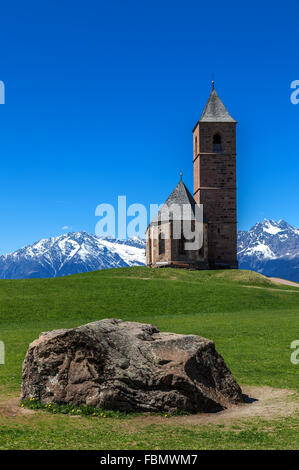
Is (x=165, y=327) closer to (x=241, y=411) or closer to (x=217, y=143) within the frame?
(x=241, y=411)

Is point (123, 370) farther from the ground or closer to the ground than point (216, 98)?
closer to the ground

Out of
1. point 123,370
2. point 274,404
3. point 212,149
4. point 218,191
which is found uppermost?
point 212,149

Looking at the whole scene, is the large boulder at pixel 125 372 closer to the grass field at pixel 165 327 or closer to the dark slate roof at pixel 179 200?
the grass field at pixel 165 327

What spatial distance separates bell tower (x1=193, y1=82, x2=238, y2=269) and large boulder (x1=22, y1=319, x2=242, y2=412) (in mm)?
62990

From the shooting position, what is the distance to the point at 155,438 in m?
9.60

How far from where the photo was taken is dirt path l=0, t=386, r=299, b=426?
11.2m

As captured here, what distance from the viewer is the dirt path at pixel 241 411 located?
11.2 meters

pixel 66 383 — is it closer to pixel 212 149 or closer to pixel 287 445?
pixel 287 445

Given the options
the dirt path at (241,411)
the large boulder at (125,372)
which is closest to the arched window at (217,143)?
the dirt path at (241,411)

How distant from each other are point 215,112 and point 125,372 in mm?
71566

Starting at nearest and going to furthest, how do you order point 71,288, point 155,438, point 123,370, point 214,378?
point 155,438, point 123,370, point 214,378, point 71,288
